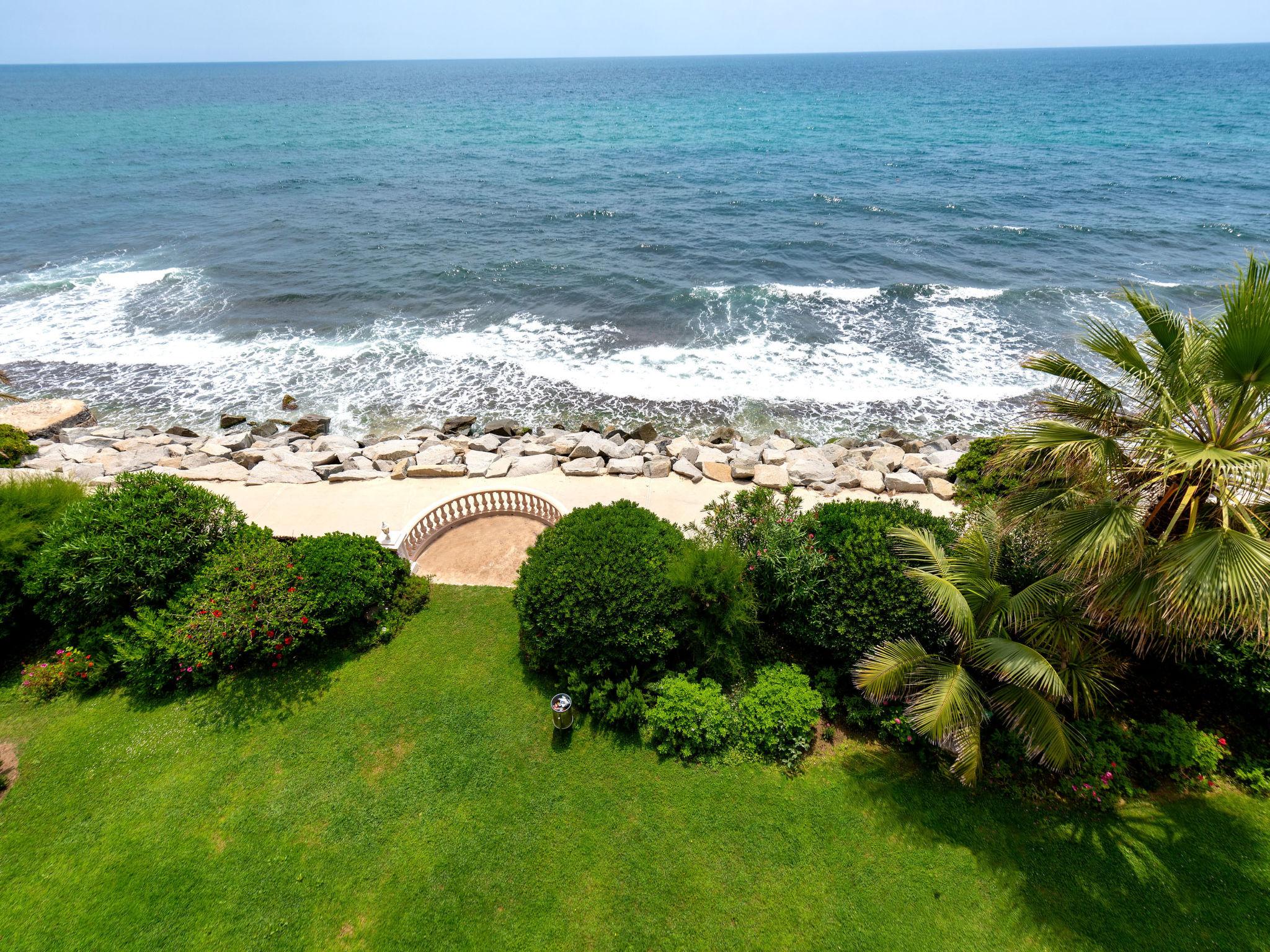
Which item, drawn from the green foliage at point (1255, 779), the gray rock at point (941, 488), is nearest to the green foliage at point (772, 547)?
the green foliage at point (1255, 779)

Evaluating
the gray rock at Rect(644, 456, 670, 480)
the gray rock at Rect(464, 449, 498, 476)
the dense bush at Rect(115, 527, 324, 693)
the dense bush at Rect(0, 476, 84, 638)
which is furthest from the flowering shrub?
the gray rock at Rect(644, 456, 670, 480)

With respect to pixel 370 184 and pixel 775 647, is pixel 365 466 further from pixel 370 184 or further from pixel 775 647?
pixel 370 184

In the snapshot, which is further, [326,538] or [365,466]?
[365,466]

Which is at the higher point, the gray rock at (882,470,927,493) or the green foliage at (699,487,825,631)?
the green foliage at (699,487,825,631)

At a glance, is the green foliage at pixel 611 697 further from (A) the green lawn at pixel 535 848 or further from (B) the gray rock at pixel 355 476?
(B) the gray rock at pixel 355 476

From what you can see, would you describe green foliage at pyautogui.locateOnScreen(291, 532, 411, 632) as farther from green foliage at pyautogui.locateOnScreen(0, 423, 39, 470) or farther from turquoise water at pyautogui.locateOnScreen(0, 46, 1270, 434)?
green foliage at pyautogui.locateOnScreen(0, 423, 39, 470)

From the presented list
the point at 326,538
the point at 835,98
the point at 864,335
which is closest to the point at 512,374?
the point at 326,538
